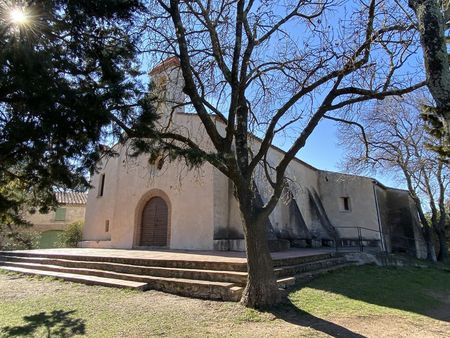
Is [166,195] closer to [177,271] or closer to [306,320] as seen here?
[177,271]

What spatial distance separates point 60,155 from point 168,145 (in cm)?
172

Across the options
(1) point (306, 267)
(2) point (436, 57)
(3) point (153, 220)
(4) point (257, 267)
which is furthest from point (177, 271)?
(3) point (153, 220)

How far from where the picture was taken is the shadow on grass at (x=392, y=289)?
7.41 m

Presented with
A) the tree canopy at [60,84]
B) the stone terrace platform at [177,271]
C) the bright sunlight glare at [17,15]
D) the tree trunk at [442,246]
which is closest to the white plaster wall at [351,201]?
the tree trunk at [442,246]

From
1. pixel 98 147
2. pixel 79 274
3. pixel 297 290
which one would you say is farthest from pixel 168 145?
pixel 79 274

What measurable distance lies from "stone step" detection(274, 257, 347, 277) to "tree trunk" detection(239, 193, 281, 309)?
1735 mm

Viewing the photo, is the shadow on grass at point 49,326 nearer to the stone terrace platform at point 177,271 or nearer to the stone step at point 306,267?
the stone terrace platform at point 177,271

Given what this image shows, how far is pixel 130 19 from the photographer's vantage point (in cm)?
519

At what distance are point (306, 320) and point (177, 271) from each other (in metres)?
3.49

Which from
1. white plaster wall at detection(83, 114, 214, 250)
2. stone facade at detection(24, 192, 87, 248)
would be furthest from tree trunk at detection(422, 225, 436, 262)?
stone facade at detection(24, 192, 87, 248)

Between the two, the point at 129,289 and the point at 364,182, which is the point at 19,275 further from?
the point at 364,182

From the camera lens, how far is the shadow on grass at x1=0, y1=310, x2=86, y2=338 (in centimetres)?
514

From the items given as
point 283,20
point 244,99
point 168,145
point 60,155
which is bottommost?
point 60,155

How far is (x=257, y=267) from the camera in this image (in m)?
6.23
